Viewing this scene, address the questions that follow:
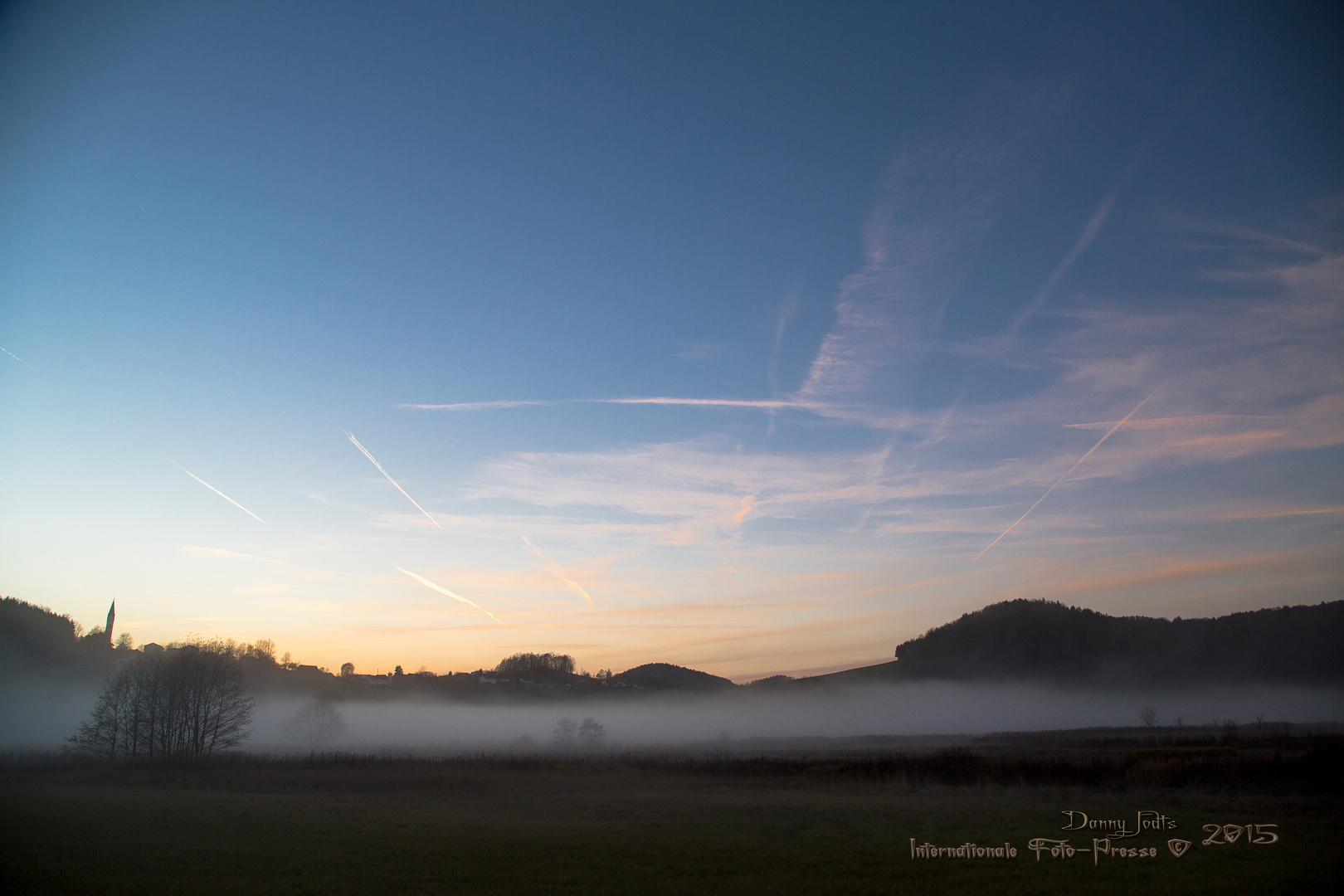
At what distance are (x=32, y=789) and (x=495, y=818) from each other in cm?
2750

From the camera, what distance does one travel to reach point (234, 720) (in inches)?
2689

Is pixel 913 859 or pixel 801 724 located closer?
pixel 913 859

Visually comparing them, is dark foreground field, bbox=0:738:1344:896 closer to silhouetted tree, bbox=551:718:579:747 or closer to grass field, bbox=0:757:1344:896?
grass field, bbox=0:757:1344:896

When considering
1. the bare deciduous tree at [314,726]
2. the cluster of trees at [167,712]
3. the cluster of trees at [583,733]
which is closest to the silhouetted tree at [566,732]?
the cluster of trees at [583,733]

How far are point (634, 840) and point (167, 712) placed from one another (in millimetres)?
69776

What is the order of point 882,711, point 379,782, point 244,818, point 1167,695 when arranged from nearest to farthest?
point 244,818
point 379,782
point 1167,695
point 882,711

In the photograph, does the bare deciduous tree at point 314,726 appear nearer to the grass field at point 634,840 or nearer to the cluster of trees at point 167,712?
the cluster of trees at point 167,712

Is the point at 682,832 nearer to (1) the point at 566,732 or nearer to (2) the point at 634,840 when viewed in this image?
(2) the point at 634,840

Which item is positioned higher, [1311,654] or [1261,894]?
[1261,894]

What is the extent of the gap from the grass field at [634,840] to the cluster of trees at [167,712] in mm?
34229

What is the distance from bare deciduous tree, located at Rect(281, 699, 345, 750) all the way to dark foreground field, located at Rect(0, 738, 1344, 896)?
79034mm

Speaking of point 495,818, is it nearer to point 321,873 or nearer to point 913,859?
point 321,873

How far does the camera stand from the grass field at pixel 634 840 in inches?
585

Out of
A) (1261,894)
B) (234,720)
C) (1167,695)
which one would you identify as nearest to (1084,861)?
(1261,894)
